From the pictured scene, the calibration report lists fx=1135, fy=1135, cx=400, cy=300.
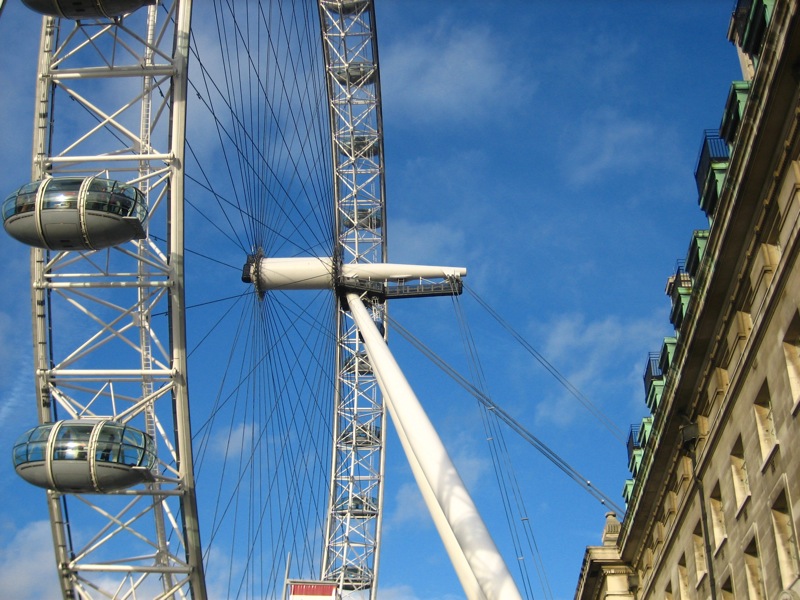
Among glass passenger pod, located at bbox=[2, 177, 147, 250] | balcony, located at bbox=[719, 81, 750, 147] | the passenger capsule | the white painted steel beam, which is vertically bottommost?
balcony, located at bbox=[719, 81, 750, 147]

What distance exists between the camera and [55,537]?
140ft

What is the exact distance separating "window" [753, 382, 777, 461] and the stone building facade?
32 millimetres

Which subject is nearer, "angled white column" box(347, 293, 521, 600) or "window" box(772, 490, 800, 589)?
"window" box(772, 490, 800, 589)

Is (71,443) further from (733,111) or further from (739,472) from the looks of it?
(733,111)

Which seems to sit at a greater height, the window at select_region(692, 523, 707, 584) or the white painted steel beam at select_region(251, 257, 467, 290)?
the white painted steel beam at select_region(251, 257, 467, 290)

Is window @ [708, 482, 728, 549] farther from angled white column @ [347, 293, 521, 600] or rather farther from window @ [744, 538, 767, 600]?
angled white column @ [347, 293, 521, 600]

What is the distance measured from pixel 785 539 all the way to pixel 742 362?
443 centimetres

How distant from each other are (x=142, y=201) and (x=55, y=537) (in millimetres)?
13561

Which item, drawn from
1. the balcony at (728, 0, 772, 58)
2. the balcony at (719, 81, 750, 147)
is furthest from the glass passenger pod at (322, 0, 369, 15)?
the balcony at (728, 0, 772, 58)

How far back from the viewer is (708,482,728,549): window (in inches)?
1160

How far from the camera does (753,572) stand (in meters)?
26.5

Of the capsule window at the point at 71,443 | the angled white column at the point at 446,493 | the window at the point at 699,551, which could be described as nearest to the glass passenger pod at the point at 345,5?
the angled white column at the point at 446,493

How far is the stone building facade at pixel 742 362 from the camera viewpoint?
76.0 ft

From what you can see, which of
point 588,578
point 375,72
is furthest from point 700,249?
point 375,72
